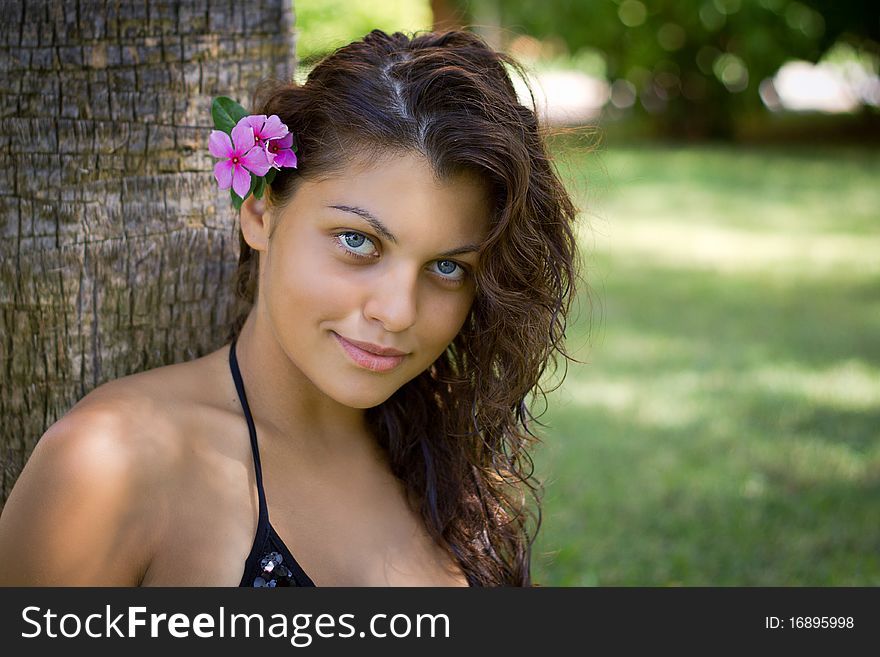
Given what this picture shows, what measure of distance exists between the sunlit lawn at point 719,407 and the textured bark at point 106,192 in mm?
791

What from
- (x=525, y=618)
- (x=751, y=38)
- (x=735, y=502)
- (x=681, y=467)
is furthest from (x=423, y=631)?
(x=751, y=38)

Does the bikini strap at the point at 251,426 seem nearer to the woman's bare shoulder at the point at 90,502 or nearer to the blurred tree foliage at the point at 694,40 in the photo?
the woman's bare shoulder at the point at 90,502

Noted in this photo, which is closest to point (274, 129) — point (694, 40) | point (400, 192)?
point (400, 192)

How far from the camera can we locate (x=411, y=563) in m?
2.34

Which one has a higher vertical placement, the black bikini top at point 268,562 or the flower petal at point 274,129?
the flower petal at point 274,129

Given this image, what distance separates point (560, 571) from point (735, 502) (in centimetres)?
101

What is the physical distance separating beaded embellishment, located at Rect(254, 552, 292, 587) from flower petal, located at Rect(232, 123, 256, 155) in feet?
2.50

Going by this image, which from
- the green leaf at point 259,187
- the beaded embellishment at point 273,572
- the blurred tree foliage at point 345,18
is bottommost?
the beaded embellishment at point 273,572

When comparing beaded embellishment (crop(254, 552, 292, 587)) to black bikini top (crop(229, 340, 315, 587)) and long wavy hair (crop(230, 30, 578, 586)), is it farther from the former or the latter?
long wavy hair (crop(230, 30, 578, 586))

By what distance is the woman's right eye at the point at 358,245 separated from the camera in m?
2.04

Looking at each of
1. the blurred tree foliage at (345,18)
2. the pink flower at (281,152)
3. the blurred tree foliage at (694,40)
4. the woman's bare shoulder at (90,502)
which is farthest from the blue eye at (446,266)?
the blurred tree foliage at (694,40)

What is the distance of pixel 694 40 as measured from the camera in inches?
612

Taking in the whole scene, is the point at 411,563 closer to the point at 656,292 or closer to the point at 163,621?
the point at 163,621

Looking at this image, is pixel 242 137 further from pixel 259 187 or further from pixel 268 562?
pixel 268 562
